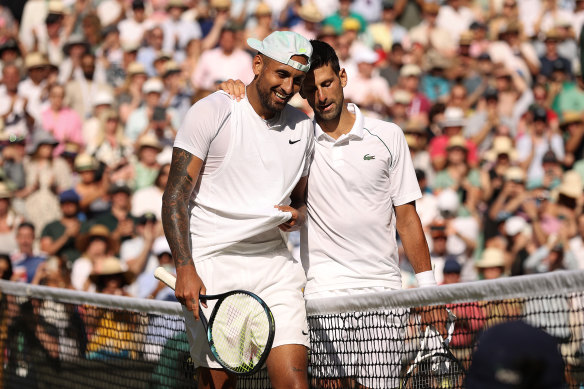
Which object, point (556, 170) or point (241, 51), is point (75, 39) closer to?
point (241, 51)

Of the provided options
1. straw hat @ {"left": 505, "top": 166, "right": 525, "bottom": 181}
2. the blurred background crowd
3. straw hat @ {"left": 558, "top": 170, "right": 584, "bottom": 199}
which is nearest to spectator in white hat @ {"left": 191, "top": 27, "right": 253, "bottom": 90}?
the blurred background crowd

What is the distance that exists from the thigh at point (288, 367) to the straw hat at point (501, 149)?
7856 mm

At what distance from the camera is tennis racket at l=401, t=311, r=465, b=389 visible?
534 cm

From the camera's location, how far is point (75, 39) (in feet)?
53.1

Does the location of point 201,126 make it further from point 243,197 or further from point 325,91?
point 325,91

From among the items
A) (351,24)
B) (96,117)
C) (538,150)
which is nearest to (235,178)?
(538,150)

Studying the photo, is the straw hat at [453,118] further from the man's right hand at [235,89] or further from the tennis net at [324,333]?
the man's right hand at [235,89]

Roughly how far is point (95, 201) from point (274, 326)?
8.00m

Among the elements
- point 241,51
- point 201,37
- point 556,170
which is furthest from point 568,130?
point 201,37

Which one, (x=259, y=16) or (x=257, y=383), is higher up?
(x=259, y=16)

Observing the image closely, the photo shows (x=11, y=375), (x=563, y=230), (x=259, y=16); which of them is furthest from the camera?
(x=259, y=16)

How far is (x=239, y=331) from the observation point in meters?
5.34

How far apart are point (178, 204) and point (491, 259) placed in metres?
5.60

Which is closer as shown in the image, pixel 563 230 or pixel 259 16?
pixel 563 230
